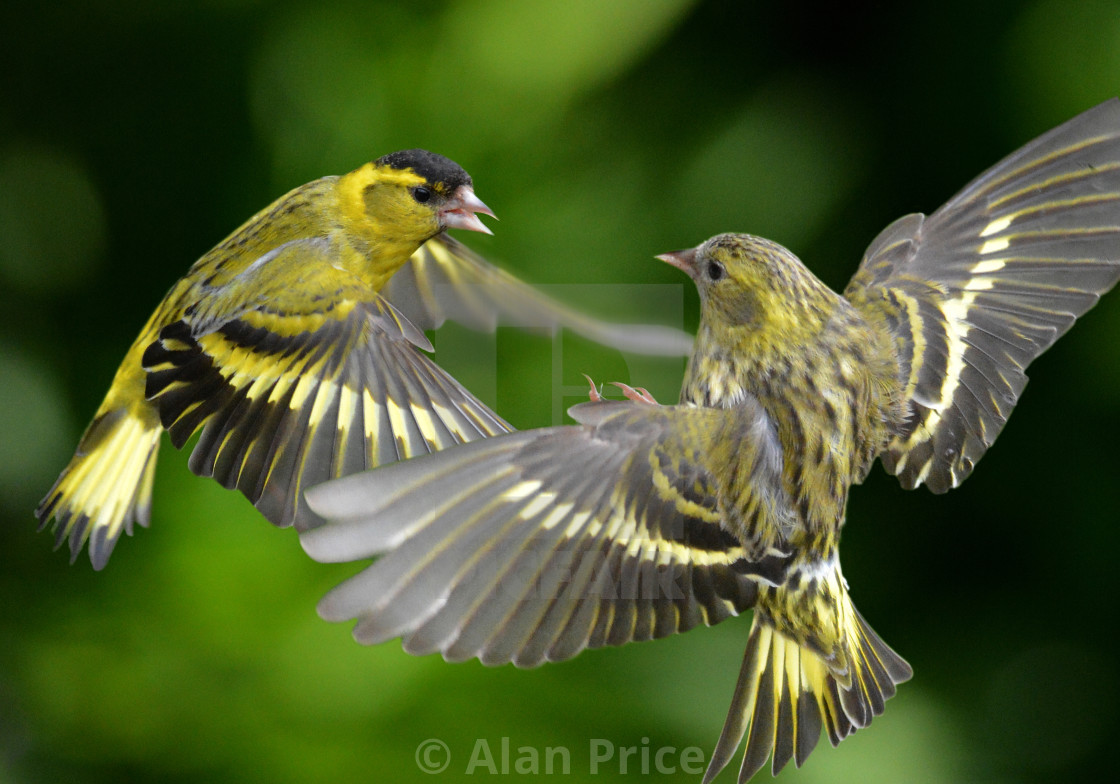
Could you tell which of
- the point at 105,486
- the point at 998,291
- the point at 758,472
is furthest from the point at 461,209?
the point at 998,291

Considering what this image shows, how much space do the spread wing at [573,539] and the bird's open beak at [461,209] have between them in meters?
0.20

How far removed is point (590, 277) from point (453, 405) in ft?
2.99

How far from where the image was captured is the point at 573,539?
0.79 meters

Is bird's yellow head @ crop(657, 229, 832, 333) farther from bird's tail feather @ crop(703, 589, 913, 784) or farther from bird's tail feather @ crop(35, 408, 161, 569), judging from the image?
bird's tail feather @ crop(35, 408, 161, 569)

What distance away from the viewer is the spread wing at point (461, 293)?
1165mm

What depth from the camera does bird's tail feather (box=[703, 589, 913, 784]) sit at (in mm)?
911

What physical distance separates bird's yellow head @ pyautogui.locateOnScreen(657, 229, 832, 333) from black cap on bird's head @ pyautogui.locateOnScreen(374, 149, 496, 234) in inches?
6.5

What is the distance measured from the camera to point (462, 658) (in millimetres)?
708

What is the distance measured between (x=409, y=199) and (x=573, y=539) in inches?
12.4

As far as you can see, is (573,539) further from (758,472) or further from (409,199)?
(409,199)

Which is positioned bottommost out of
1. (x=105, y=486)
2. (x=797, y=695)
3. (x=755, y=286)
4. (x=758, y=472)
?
(x=797, y=695)

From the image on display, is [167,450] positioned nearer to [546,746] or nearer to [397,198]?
[546,746]

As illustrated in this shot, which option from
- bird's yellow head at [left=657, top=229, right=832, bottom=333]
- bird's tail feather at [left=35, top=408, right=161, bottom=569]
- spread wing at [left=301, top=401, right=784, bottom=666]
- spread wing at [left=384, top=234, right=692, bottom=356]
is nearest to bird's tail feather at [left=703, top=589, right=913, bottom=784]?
spread wing at [left=301, top=401, right=784, bottom=666]

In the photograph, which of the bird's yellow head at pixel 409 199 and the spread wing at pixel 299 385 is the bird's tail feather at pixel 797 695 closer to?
the spread wing at pixel 299 385
